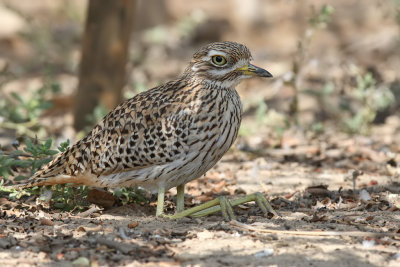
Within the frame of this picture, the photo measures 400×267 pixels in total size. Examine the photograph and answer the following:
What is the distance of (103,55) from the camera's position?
8.80m

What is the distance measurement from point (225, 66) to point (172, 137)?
2.58 feet

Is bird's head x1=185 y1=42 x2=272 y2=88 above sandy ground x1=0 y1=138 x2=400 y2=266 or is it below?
above

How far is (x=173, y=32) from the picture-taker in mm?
15289

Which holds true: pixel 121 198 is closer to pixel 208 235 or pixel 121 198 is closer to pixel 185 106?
pixel 185 106

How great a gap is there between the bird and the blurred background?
149cm

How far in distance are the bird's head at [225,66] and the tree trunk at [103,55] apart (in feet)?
10.6

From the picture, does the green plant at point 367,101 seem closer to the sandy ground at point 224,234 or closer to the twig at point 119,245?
the sandy ground at point 224,234

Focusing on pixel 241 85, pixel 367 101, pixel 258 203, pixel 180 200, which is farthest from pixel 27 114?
pixel 241 85

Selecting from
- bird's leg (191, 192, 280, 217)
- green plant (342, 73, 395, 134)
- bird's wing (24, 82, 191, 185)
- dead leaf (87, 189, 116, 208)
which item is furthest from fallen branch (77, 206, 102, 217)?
green plant (342, 73, 395, 134)

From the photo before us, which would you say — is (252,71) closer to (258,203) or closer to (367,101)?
(258,203)

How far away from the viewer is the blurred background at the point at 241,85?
28.0 feet

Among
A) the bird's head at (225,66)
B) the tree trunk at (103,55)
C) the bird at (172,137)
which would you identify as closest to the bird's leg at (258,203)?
the bird at (172,137)

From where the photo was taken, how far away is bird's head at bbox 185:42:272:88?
18.6 ft

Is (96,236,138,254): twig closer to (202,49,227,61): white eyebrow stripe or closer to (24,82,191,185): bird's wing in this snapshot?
(24,82,191,185): bird's wing
